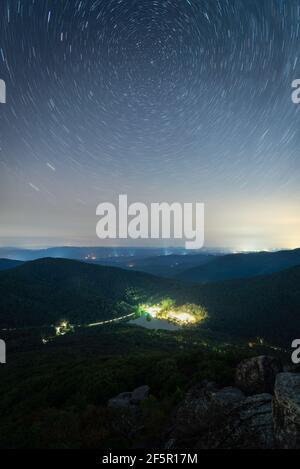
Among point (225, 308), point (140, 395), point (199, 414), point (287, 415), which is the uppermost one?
point (287, 415)

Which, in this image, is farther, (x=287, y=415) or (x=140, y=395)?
(x=140, y=395)

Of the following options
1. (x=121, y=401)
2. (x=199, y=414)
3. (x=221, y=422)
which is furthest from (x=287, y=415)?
(x=121, y=401)

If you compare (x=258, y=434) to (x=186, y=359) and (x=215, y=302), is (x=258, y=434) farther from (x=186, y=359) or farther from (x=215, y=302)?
(x=215, y=302)

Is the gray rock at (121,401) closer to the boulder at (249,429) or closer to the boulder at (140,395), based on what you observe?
the boulder at (140,395)

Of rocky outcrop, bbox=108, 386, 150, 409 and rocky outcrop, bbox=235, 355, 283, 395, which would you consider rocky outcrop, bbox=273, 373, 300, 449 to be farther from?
rocky outcrop, bbox=108, 386, 150, 409

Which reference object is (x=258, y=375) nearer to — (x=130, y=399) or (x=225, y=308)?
(x=130, y=399)

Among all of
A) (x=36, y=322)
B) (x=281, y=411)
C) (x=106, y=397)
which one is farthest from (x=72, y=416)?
(x=36, y=322)

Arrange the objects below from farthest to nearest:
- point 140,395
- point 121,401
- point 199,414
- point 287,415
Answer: point 140,395 → point 121,401 → point 199,414 → point 287,415
